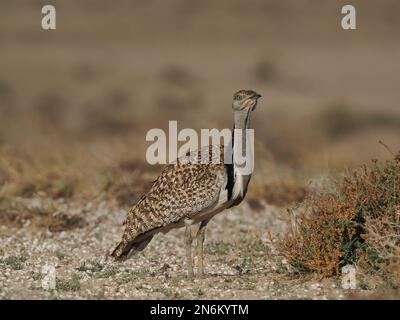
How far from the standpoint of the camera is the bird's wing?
860 centimetres

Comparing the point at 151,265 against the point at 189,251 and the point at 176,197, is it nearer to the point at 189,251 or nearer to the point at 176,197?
the point at 189,251

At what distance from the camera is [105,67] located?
28.2 meters

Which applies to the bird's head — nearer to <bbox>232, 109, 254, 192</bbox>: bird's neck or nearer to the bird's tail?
<bbox>232, 109, 254, 192</bbox>: bird's neck

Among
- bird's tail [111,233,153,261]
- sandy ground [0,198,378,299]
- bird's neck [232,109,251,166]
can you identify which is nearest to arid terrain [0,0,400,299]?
sandy ground [0,198,378,299]

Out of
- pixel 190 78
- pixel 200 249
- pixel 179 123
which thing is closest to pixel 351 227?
pixel 200 249

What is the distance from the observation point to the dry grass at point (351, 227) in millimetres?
8320

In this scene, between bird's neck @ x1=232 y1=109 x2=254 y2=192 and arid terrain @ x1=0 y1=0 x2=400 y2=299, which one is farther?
arid terrain @ x1=0 y1=0 x2=400 y2=299

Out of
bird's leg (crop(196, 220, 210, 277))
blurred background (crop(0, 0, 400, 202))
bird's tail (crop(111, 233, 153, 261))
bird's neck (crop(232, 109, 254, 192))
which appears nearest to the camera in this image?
bird's neck (crop(232, 109, 254, 192))

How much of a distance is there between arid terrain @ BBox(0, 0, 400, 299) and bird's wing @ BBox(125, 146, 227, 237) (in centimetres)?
47

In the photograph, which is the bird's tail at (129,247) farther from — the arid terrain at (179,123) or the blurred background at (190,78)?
the blurred background at (190,78)

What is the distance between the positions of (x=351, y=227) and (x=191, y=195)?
129cm
